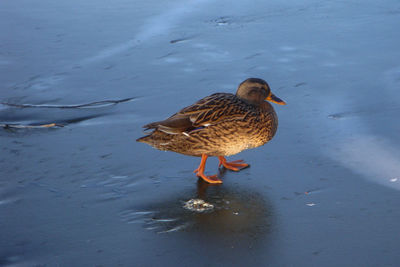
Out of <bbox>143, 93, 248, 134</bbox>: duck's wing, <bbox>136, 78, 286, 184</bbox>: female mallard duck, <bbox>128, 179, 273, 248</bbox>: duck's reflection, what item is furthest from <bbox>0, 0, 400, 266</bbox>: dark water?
<bbox>143, 93, 248, 134</bbox>: duck's wing

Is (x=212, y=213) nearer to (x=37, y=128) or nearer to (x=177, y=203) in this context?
(x=177, y=203)

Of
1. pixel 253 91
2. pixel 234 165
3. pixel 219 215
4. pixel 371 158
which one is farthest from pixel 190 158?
pixel 371 158

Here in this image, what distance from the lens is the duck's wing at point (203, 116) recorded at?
14.6 ft

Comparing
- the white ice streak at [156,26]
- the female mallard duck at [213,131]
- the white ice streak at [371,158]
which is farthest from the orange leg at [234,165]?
the white ice streak at [156,26]

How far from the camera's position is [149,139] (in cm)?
455

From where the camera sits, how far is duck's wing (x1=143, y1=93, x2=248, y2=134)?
176 inches

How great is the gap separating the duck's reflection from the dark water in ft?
0.04

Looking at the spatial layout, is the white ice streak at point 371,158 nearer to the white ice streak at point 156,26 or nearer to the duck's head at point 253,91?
the duck's head at point 253,91

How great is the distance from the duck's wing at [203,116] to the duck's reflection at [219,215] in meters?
0.50

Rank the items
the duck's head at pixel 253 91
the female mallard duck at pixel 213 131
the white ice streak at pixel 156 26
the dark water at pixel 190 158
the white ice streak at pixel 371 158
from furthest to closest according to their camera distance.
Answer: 1. the white ice streak at pixel 156 26
2. the duck's head at pixel 253 91
3. the female mallard duck at pixel 213 131
4. the white ice streak at pixel 371 158
5. the dark water at pixel 190 158

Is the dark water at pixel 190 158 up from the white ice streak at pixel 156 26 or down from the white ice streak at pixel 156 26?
down

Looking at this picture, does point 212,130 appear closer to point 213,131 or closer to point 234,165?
point 213,131

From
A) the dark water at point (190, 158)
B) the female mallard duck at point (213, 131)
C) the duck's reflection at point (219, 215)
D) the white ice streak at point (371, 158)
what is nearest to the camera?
the dark water at point (190, 158)

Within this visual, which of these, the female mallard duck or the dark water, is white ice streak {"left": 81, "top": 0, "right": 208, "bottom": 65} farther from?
the female mallard duck
